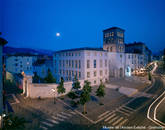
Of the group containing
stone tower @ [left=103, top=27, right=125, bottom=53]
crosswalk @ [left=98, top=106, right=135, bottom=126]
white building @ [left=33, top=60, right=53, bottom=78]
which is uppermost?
stone tower @ [left=103, top=27, right=125, bottom=53]

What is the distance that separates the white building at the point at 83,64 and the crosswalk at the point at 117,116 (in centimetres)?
1858

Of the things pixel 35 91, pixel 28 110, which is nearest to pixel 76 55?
pixel 35 91

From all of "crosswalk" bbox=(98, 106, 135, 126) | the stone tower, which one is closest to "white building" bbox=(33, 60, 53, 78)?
the stone tower

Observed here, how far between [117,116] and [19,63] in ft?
229

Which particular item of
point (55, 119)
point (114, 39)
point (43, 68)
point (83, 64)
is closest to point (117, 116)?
point (55, 119)

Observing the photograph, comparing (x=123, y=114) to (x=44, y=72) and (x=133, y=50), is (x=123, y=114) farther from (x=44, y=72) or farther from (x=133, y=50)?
(x=133, y=50)

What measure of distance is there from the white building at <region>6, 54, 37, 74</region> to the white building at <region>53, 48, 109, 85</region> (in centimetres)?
3315

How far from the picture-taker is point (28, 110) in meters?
22.1

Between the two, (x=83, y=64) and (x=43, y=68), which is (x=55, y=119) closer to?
(x=83, y=64)

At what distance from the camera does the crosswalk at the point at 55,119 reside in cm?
1692

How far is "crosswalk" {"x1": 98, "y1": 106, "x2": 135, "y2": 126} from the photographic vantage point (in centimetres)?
1767

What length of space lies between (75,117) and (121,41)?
55401 millimetres

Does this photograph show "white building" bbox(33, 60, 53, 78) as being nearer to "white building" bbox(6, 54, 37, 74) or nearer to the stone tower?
"white building" bbox(6, 54, 37, 74)

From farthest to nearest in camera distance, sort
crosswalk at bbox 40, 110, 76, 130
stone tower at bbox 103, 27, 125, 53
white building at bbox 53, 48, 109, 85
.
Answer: stone tower at bbox 103, 27, 125, 53
white building at bbox 53, 48, 109, 85
crosswalk at bbox 40, 110, 76, 130
